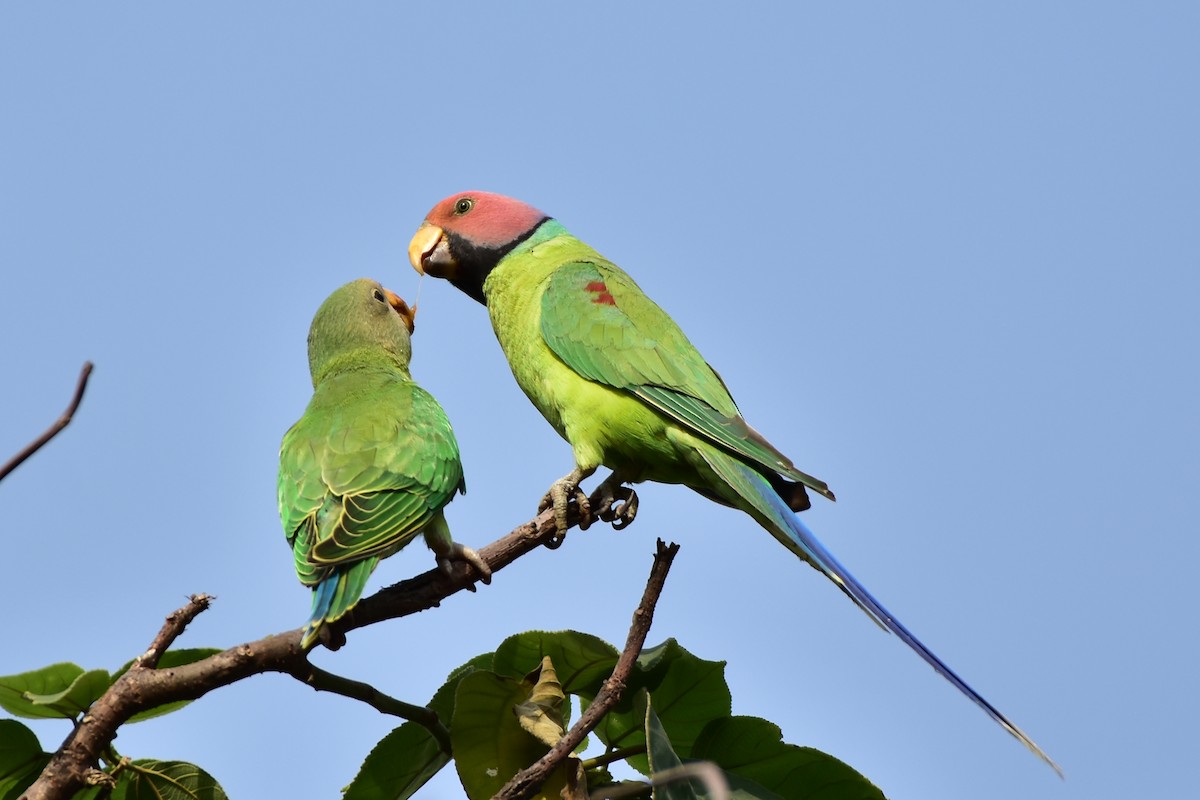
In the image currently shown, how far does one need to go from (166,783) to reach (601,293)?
2.65m

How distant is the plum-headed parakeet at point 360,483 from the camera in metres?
3.50

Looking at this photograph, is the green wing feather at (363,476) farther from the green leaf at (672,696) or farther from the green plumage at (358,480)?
the green leaf at (672,696)

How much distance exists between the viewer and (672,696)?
323 cm

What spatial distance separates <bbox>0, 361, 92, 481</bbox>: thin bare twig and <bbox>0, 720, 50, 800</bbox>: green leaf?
1545 mm

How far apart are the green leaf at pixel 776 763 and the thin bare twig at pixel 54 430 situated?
75.9 inches

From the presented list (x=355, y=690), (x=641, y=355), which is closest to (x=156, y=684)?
(x=355, y=690)

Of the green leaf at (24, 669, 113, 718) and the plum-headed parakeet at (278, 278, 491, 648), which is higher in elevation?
the plum-headed parakeet at (278, 278, 491, 648)

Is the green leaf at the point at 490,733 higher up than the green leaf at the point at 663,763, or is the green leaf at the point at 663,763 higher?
the green leaf at the point at 490,733

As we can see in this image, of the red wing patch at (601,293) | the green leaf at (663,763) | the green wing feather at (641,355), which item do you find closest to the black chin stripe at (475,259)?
the green wing feather at (641,355)

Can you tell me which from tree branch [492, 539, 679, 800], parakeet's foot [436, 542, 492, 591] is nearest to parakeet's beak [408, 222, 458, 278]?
parakeet's foot [436, 542, 492, 591]

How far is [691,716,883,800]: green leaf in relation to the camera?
3.03 meters

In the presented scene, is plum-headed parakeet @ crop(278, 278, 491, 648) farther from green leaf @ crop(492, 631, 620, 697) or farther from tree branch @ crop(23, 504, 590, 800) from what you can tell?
green leaf @ crop(492, 631, 620, 697)

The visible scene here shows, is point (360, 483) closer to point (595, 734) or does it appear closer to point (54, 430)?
point (595, 734)

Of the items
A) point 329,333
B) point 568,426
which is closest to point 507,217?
point 329,333
